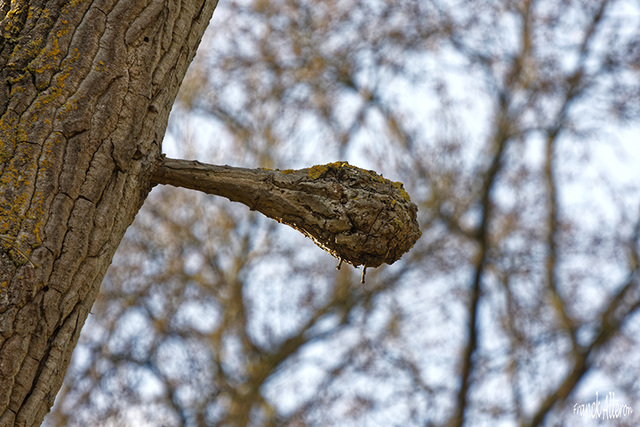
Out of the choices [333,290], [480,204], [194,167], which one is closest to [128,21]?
[194,167]

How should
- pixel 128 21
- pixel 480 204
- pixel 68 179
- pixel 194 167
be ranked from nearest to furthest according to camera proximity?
pixel 68 179, pixel 128 21, pixel 194 167, pixel 480 204

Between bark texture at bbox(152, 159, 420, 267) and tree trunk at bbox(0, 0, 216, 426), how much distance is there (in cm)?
16

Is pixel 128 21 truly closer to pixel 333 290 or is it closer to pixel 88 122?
pixel 88 122

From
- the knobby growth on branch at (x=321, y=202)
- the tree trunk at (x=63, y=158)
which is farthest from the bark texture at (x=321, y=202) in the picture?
the tree trunk at (x=63, y=158)

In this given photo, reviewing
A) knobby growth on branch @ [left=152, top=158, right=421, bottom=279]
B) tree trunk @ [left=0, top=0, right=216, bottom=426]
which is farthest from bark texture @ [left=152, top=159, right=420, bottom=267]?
tree trunk @ [left=0, top=0, right=216, bottom=426]

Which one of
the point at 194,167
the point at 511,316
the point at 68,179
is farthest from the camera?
the point at 511,316

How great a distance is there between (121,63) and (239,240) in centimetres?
816

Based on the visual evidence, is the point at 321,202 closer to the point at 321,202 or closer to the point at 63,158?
the point at 321,202

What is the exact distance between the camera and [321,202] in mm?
1917

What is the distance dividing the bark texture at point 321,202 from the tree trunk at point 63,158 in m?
0.16

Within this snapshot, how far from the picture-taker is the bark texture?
6.23ft

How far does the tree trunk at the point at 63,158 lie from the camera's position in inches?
61.4

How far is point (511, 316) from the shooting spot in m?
9.65

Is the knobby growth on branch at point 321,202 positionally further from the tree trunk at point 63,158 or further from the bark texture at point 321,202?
the tree trunk at point 63,158
